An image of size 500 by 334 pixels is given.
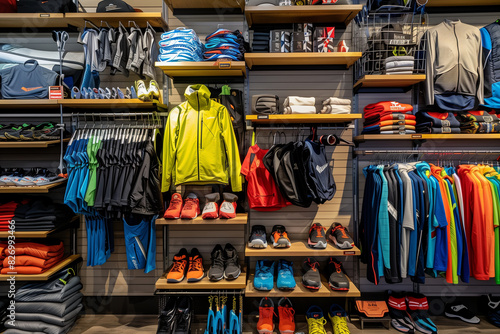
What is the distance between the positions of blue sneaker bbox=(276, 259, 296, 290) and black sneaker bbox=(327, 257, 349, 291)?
34cm

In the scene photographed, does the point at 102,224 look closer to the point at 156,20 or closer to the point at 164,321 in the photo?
the point at 164,321

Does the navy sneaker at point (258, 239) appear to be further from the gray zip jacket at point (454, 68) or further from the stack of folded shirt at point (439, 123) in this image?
the gray zip jacket at point (454, 68)

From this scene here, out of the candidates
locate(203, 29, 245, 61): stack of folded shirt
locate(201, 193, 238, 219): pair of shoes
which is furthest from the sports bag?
locate(201, 193, 238, 219): pair of shoes

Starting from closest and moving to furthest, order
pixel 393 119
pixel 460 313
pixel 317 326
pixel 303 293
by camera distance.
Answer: pixel 303 293 → pixel 317 326 → pixel 393 119 → pixel 460 313

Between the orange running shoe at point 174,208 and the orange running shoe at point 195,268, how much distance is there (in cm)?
48

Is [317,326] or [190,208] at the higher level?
[190,208]

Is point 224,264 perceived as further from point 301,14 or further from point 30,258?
point 301,14

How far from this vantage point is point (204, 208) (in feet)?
8.39

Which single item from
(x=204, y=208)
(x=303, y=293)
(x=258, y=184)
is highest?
(x=258, y=184)

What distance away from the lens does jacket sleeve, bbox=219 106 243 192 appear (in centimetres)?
257

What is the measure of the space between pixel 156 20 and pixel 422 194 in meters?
2.92

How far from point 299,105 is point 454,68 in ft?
4.96

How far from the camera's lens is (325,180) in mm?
2561

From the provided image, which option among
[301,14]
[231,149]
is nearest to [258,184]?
[231,149]
